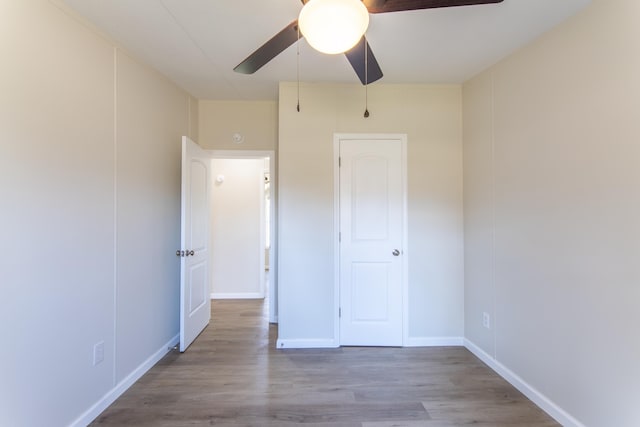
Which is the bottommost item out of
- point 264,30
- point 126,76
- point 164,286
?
point 164,286

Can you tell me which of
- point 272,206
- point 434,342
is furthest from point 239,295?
point 434,342

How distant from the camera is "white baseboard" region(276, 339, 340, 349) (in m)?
2.93

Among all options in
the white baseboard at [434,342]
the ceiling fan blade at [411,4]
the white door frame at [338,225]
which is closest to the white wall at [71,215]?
the white door frame at [338,225]

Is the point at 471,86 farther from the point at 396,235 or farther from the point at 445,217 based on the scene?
the point at 396,235

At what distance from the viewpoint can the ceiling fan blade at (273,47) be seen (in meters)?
1.59

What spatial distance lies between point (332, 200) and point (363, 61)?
1346 millimetres

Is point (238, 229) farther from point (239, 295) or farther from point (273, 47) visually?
point (273, 47)

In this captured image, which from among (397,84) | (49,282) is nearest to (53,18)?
(49,282)

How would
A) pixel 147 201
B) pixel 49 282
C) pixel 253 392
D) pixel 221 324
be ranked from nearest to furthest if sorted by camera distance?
1. pixel 49 282
2. pixel 253 392
3. pixel 147 201
4. pixel 221 324

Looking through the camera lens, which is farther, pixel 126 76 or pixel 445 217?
pixel 445 217

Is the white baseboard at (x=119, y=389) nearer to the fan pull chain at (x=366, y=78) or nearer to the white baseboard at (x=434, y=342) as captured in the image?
the white baseboard at (x=434, y=342)

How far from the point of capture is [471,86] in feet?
9.35

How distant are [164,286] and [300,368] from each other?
4.81ft

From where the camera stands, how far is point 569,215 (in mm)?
1875
